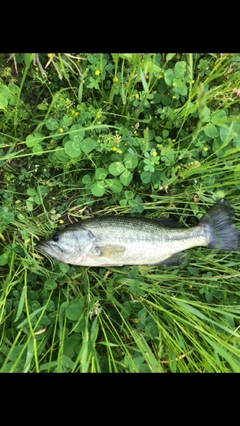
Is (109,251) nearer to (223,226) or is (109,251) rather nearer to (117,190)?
(117,190)

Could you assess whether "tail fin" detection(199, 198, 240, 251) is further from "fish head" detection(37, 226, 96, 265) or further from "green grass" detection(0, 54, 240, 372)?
"fish head" detection(37, 226, 96, 265)

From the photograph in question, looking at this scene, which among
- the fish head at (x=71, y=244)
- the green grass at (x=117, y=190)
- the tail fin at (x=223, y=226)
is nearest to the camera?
the green grass at (x=117, y=190)

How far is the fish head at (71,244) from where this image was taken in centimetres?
300

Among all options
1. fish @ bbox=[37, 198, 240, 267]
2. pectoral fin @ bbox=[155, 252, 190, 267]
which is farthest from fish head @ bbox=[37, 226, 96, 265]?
pectoral fin @ bbox=[155, 252, 190, 267]

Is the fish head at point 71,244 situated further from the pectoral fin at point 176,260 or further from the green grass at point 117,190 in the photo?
the pectoral fin at point 176,260

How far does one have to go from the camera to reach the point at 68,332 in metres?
2.82

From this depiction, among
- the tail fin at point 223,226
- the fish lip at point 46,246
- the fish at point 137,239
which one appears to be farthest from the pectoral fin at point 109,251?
the tail fin at point 223,226

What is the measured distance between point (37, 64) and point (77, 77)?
378mm

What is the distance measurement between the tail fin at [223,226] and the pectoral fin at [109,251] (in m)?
0.86
